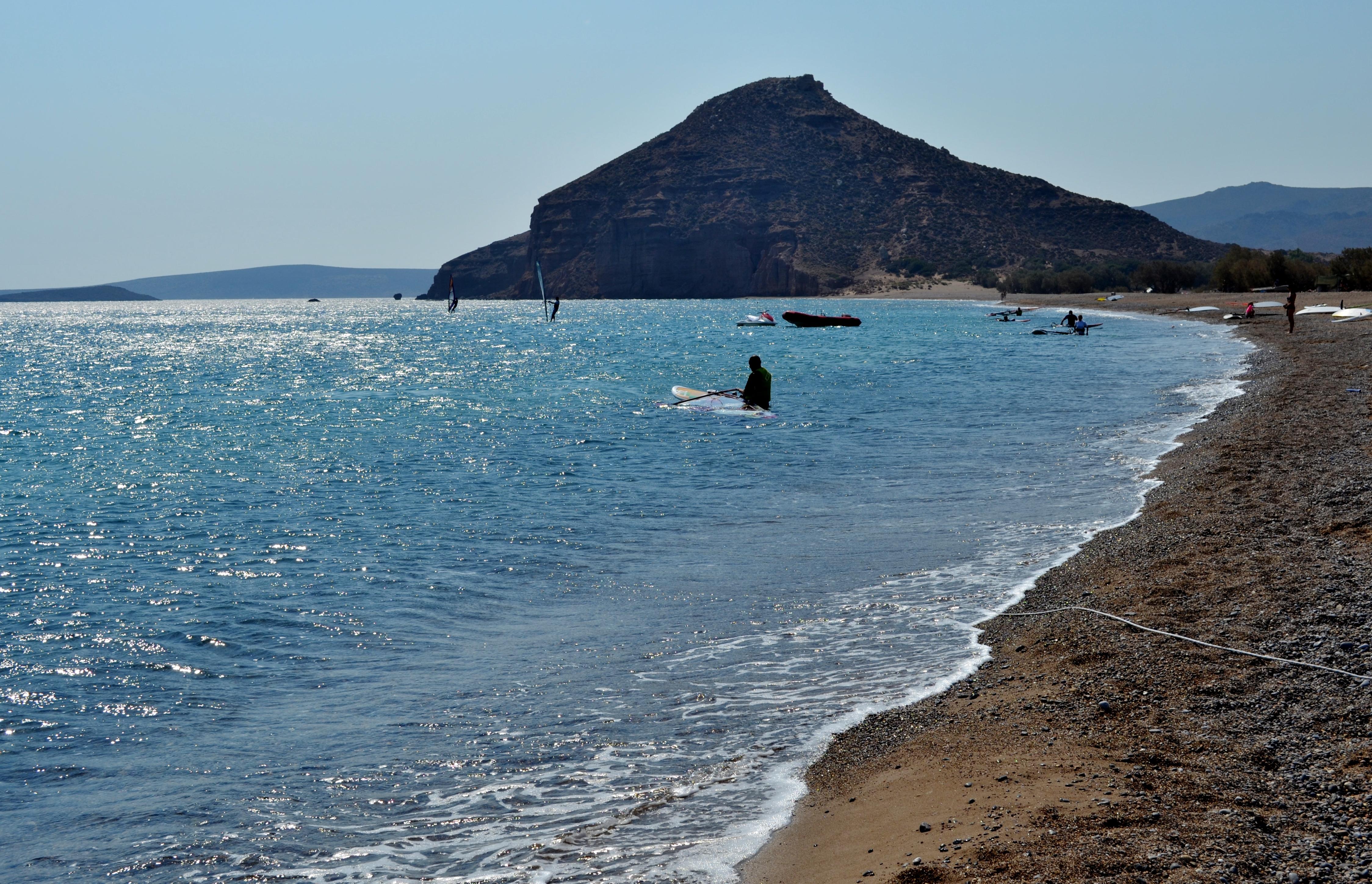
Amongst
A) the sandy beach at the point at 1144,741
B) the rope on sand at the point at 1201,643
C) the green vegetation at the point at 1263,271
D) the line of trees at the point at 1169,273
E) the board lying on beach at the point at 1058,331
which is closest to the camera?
the sandy beach at the point at 1144,741

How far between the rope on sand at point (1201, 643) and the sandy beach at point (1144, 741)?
0.06m

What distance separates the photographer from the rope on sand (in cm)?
693

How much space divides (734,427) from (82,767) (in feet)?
70.0

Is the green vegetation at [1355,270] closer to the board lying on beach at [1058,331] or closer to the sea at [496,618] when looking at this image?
the board lying on beach at [1058,331]

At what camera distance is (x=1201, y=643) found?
26.3 ft

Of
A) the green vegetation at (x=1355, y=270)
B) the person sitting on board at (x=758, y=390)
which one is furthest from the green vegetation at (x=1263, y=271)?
the person sitting on board at (x=758, y=390)

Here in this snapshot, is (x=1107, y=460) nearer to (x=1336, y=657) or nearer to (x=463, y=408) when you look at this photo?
(x=1336, y=657)

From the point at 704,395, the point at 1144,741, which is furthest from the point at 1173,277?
the point at 1144,741

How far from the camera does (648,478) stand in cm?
2025

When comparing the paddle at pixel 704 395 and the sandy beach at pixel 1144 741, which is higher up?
the paddle at pixel 704 395

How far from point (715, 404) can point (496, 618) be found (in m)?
21.3

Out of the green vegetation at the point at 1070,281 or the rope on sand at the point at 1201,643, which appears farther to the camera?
the green vegetation at the point at 1070,281

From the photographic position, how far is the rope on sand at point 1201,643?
693 cm

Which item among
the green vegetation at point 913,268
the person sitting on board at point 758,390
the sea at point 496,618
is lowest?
the sea at point 496,618
